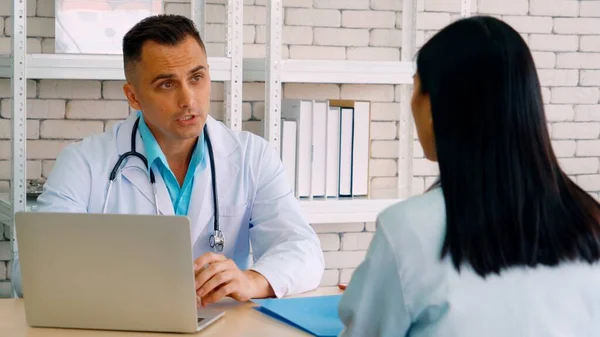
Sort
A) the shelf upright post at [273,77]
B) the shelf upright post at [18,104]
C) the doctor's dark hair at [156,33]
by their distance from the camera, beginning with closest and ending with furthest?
the doctor's dark hair at [156,33]
the shelf upright post at [18,104]
the shelf upright post at [273,77]

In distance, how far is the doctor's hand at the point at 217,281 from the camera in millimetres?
1774

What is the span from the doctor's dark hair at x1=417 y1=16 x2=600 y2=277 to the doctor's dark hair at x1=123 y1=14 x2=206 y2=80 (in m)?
1.23

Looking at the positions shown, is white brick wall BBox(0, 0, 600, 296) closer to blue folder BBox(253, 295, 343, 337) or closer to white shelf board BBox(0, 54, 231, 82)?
white shelf board BBox(0, 54, 231, 82)

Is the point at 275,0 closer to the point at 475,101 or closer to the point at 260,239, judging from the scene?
the point at 260,239

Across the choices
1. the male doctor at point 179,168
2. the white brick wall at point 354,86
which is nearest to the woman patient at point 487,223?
the male doctor at point 179,168

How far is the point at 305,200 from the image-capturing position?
296 centimetres

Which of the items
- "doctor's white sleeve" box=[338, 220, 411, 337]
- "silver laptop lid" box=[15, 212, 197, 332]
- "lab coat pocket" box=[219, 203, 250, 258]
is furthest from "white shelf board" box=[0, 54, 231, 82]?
"doctor's white sleeve" box=[338, 220, 411, 337]

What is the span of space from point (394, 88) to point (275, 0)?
2.71ft

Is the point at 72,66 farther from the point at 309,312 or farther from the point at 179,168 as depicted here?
the point at 309,312

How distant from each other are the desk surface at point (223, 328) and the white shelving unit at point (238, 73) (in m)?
0.90

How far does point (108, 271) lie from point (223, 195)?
75 centimetres

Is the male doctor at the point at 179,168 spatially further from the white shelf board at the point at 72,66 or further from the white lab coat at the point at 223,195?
the white shelf board at the point at 72,66

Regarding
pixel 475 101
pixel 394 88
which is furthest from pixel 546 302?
pixel 394 88

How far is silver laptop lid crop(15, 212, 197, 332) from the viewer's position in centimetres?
154
